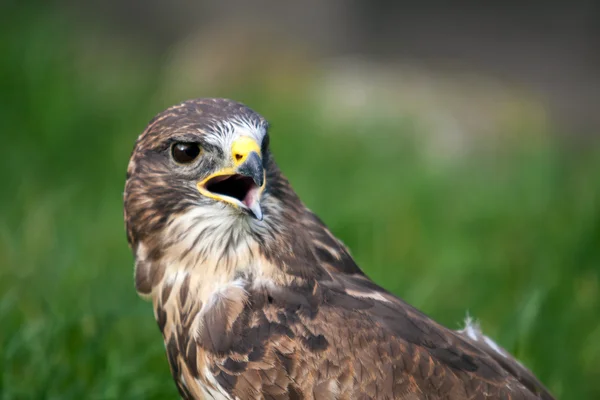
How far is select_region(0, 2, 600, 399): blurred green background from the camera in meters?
3.86

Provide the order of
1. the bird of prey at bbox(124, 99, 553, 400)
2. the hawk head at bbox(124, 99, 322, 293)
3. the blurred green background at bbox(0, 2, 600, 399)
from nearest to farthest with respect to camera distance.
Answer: the bird of prey at bbox(124, 99, 553, 400) → the hawk head at bbox(124, 99, 322, 293) → the blurred green background at bbox(0, 2, 600, 399)

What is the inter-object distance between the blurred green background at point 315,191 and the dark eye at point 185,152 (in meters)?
1.11

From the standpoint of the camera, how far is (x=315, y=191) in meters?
5.98

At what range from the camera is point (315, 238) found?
2.90 m

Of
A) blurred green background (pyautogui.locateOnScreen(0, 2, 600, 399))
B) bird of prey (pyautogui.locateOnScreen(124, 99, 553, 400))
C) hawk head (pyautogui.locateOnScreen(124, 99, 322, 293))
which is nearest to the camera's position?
bird of prey (pyautogui.locateOnScreen(124, 99, 553, 400))

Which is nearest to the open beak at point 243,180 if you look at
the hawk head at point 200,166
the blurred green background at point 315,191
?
the hawk head at point 200,166

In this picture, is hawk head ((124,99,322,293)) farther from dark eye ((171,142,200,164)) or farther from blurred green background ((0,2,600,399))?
blurred green background ((0,2,600,399))

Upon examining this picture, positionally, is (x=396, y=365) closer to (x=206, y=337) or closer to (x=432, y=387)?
(x=432, y=387)

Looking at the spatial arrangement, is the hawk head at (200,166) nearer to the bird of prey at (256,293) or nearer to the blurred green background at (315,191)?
the bird of prey at (256,293)

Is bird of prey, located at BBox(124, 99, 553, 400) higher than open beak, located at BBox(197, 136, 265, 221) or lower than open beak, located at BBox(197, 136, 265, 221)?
lower

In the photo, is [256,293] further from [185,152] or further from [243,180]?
[185,152]

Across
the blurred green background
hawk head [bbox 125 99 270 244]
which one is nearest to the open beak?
hawk head [bbox 125 99 270 244]

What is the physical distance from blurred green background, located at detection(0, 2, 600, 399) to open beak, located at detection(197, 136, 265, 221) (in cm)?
110

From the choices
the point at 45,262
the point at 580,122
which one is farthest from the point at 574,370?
the point at 580,122
